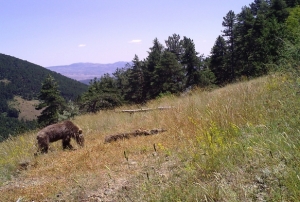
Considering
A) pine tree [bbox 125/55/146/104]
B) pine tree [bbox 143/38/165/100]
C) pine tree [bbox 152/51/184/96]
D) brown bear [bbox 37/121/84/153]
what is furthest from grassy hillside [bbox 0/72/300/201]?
pine tree [bbox 125/55/146/104]

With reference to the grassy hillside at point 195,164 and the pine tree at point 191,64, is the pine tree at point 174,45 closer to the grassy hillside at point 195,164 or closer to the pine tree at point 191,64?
the pine tree at point 191,64

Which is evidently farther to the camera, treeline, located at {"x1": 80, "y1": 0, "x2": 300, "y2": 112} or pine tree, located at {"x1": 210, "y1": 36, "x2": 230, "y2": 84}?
pine tree, located at {"x1": 210, "y1": 36, "x2": 230, "y2": 84}

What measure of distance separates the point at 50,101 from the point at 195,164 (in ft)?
103

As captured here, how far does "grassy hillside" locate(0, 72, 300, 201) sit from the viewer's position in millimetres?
2281

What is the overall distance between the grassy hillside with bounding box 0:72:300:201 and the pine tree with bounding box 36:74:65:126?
1048 inches

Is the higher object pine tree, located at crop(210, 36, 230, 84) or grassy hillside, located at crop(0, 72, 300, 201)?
pine tree, located at crop(210, 36, 230, 84)

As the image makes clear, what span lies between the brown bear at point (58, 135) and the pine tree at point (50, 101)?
26065 mm

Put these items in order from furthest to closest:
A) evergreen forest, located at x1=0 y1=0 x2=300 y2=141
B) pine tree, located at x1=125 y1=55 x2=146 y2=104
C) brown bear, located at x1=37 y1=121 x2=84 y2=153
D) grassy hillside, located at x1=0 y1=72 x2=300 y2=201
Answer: pine tree, located at x1=125 y1=55 x2=146 y2=104, evergreen forest, located at x1=0 y1=0 x2=300 y2=141, brown bear, located at x1=37 y1=121 x2=84 y2=153, grassy hillside, located at x1=0 y1=72 x2=300 y2=201

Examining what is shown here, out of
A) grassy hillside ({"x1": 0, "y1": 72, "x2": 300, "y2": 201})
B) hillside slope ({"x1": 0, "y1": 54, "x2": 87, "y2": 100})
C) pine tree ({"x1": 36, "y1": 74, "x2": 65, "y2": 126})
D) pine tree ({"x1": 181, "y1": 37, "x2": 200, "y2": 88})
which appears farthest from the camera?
hillside slope ({"x1": 0, "y1": 54, "x2": 87, "y2": 100})

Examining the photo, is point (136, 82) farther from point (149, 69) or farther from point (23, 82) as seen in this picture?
point (23, 82)

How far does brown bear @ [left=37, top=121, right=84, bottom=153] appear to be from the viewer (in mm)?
6227

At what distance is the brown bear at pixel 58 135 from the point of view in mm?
6227

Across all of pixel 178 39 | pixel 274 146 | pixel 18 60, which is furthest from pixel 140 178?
pixel 18 60

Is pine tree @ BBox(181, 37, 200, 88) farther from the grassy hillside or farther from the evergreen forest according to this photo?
the grassy hillside
